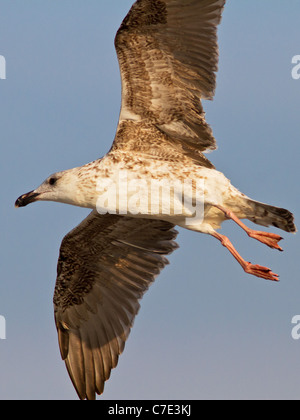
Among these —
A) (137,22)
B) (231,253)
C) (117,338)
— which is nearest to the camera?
(137,22)

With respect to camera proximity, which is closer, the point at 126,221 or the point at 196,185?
the point at 196,185

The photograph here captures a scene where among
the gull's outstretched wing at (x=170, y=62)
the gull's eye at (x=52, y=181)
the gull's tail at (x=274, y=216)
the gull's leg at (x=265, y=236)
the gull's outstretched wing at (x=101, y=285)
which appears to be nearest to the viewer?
the gull's outstretched wing at (x=170, y=62)

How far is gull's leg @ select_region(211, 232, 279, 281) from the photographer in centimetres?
1150

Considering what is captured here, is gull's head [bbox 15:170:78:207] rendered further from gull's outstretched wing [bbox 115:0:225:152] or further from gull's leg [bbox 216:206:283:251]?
gull's leg [bbox 216:206:283:251]

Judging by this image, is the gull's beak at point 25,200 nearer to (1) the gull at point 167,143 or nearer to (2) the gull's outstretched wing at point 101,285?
(1) the gull at point 167,143

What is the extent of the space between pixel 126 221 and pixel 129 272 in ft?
2.64

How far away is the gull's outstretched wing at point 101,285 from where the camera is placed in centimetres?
1266

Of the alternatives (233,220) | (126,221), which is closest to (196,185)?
(233,220)

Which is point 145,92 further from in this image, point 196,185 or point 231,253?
point 231,253

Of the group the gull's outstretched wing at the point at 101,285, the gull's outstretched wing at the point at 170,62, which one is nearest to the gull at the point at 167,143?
the gull's outstretched wing at the point at 170,62

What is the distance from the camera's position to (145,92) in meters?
11.2

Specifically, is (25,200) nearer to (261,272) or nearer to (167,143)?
(167,143)

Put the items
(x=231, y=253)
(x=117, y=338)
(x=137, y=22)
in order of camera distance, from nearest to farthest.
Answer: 1. (x=137, y=22)
2. (x=231, y=253)
3. (x=117, y=338)

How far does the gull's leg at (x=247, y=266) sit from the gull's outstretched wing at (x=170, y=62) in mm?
1377
